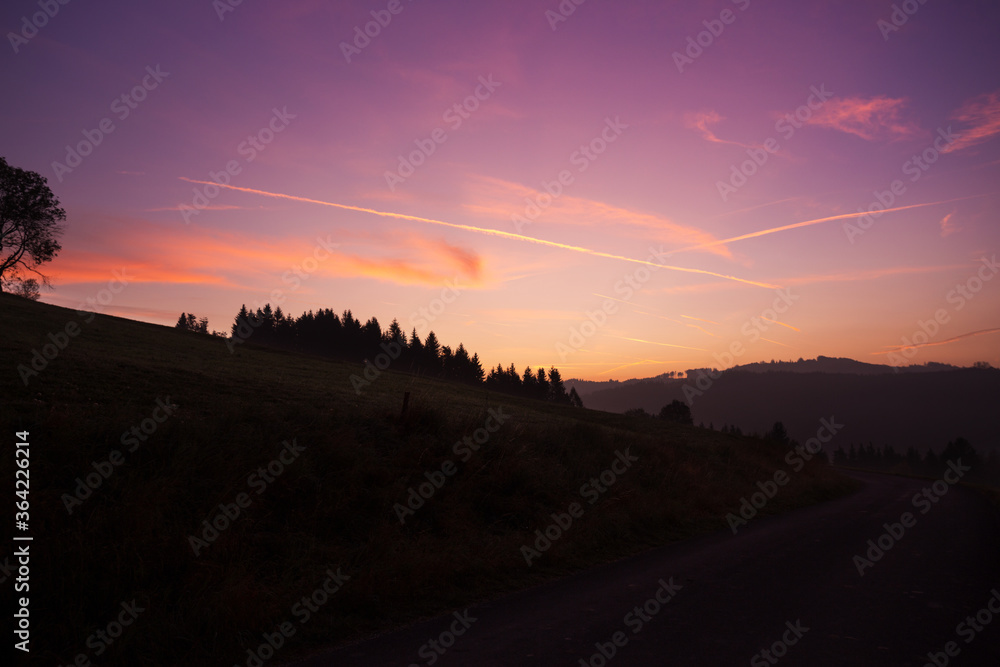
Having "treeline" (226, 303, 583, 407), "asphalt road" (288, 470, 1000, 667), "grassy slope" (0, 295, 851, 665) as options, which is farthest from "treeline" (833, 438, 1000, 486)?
"grassy slope" (0, 295, 851, 665)

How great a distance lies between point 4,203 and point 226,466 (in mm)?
52419

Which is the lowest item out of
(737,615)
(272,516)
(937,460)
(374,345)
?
(737,615)

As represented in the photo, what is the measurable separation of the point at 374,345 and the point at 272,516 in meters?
92.5

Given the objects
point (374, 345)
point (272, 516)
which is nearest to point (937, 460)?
point (374, 345)

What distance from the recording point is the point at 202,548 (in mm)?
6316

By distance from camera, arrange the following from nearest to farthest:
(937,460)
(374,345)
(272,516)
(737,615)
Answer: (737,615) → (272,516) → (374,345) → (937,460)

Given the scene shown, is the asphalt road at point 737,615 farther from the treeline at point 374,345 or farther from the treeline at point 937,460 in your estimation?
the treeline at point 937,460

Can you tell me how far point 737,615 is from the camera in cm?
595

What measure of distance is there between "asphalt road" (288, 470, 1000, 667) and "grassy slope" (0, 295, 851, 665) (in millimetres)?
843

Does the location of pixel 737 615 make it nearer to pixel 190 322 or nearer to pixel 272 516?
pixel 272 516

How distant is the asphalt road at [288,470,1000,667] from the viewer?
4.89 m

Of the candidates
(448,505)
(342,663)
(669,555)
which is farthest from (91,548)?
(669,555)

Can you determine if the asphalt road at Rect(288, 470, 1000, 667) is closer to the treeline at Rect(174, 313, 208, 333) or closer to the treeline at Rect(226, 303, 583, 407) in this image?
the treeline at Rect(226, 303, 583, 407)

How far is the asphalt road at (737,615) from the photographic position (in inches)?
192
